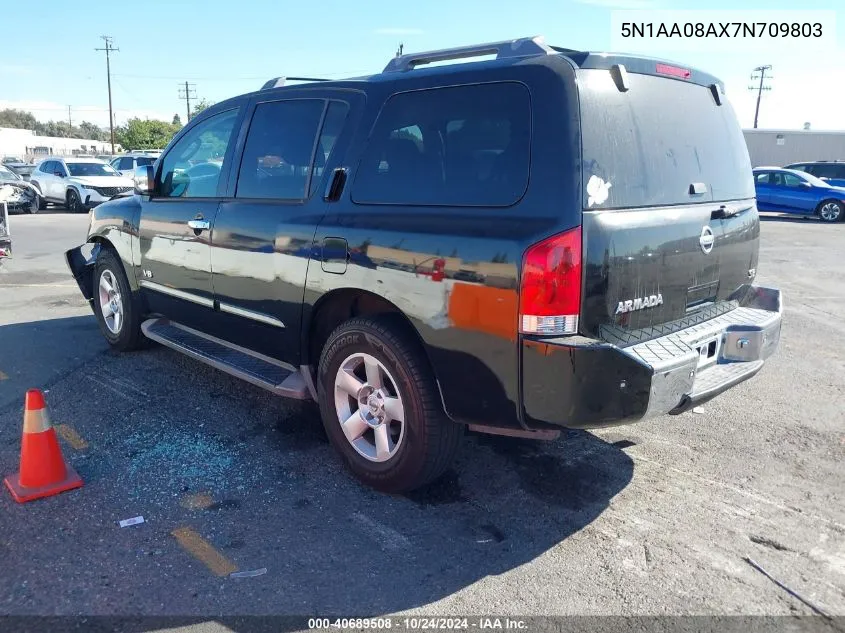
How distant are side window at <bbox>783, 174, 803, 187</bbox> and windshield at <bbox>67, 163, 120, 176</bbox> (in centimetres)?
2014

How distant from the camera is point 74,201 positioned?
2052 cm

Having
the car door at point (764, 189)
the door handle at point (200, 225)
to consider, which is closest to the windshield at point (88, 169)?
the door handle at point (200, 225)

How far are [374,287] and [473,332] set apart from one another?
61cm

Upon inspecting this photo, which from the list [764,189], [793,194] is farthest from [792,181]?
[764,189]

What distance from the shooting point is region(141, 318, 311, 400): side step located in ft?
12.9

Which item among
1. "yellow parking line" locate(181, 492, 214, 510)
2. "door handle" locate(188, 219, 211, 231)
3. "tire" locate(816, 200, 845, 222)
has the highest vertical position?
"tire" locate(816, 200, 845, 222)

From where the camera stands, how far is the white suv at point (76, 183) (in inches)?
796

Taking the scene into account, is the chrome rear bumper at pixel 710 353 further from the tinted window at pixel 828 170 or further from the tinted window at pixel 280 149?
the tinted window at pixel 828 170

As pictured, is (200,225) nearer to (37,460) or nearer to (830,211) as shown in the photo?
(37,460)

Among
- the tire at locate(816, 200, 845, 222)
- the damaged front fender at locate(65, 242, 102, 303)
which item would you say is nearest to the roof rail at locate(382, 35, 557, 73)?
the damaged front fender at locate(65, 242, 102, 303)

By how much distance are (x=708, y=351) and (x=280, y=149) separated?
2600 mm

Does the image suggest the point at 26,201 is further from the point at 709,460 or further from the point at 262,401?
the point at 709,460

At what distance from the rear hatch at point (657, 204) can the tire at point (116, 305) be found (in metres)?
3.96

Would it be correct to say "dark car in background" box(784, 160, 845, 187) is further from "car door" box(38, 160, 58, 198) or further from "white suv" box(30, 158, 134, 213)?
"car door" box(38, 160, 58, 198)
